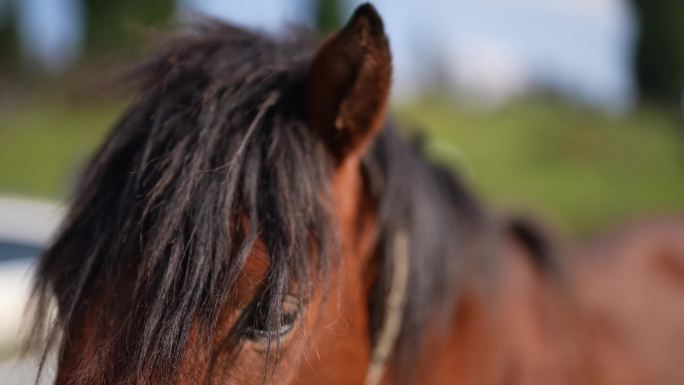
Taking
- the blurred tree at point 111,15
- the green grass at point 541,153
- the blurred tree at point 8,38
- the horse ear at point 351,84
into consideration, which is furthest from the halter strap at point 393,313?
the blurred tree at point 8,38

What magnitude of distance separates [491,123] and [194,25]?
10295mm

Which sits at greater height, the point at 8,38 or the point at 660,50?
the point at 660,50

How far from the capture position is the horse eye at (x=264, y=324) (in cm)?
119

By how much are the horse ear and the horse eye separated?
339 millimetres

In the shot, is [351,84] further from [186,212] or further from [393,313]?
[393,313]

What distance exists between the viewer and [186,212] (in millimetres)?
1251

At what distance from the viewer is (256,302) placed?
1.20 m

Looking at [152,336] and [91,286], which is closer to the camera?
[152,336]

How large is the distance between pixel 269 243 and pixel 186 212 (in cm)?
16

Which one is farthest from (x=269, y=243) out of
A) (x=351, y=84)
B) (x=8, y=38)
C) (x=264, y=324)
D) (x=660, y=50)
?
(x=8, y=38)

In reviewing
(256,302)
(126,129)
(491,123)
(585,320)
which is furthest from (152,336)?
(491,123)

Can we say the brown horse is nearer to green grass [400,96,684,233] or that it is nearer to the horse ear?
the horse ear

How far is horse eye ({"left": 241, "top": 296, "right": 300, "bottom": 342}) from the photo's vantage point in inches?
46.9

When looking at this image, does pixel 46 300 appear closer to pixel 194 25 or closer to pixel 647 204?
pixel 194 25
